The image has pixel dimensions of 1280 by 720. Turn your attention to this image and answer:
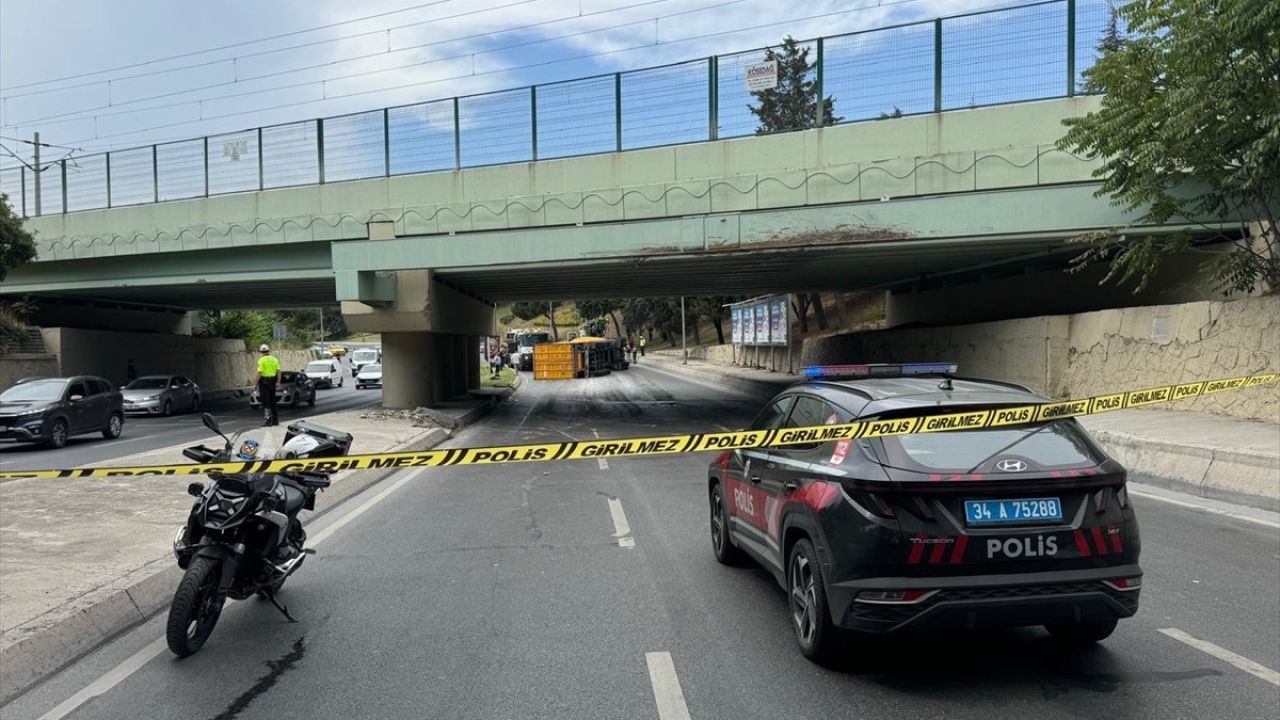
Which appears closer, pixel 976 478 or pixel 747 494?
pixel 976 478

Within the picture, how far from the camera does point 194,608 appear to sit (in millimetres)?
4957

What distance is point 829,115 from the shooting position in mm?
20891

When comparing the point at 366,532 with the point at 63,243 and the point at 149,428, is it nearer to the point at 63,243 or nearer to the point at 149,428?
the point at 149,428

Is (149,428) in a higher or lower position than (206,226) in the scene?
lower

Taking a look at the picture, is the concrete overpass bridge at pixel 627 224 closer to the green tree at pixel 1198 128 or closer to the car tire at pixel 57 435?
the green tree at pixel 1198 128

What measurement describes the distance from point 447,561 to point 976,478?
4761mm

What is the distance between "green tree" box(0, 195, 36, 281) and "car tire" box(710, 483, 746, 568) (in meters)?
27.6

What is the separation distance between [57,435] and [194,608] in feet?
52.6

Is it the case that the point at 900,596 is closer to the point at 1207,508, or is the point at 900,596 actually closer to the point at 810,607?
the point at 810,607

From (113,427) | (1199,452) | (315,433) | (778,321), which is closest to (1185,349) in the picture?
(1199,452)

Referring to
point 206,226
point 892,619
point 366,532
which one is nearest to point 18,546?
point 366,532

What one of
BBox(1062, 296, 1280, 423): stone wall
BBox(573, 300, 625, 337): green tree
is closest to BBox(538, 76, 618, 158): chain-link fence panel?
BBox(1062, 296, 1280, 423): stone wall

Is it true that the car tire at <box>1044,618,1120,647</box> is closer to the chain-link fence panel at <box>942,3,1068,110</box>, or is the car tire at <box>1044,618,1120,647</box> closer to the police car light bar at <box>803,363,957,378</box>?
the police car light bar at <box>803,363,957,378</box>

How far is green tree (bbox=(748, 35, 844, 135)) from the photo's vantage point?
21047mm
